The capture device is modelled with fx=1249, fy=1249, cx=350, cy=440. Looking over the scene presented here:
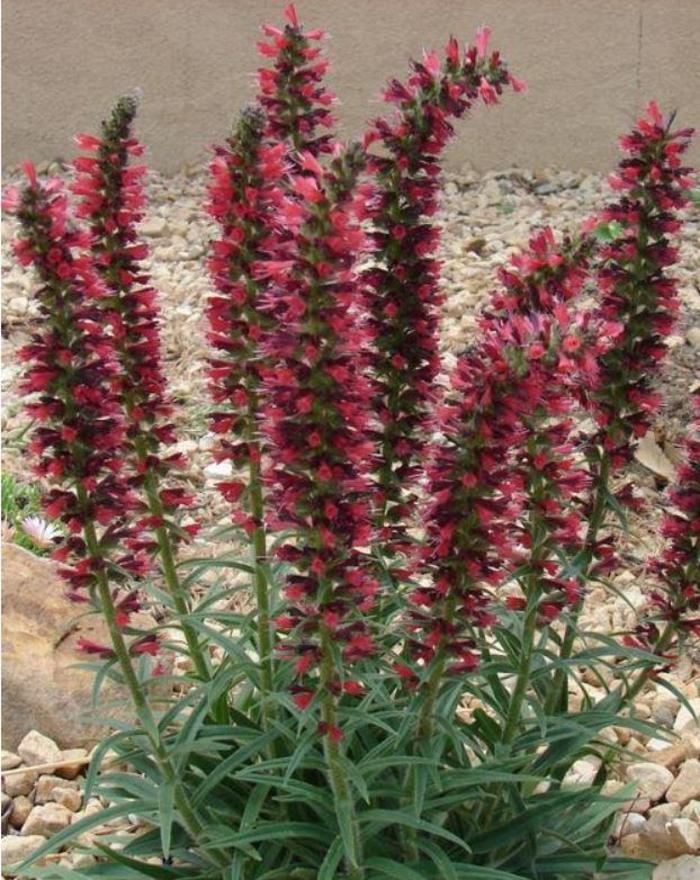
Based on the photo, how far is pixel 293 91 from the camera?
290 centimetres

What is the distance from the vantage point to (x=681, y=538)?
3201 mm

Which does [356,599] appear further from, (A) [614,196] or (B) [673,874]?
(A) [614,196]

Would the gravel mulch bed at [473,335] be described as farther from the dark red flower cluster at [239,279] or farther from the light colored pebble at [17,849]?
the dark red flower cluster at [239,279]

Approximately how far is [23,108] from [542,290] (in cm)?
814

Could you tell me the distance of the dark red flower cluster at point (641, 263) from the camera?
3066mm

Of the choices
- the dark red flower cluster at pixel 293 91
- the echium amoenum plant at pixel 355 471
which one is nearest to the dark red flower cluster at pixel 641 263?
the echium amoenum plant at pixel 355 471

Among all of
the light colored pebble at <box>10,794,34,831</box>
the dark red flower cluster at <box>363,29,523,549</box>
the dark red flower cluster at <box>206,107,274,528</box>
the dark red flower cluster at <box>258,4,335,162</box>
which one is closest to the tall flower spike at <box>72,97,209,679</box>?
the dark red flower cluster at <box>206,107,274,528</box>

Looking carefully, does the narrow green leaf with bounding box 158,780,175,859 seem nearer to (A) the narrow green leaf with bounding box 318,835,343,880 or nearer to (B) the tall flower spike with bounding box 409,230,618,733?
(A) the narrow green leaf with bounding box 318,835,343,880

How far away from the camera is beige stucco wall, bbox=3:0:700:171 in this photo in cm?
896

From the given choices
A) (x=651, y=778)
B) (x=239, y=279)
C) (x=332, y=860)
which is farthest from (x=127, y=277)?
(x=651, y=778)

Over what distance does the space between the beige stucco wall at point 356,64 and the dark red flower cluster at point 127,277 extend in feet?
21.4

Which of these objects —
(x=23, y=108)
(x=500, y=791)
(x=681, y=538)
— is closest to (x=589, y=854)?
(x=500, y=791)

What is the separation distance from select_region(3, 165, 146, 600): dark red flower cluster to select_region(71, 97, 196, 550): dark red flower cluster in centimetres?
9

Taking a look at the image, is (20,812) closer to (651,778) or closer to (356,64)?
(651,778)
